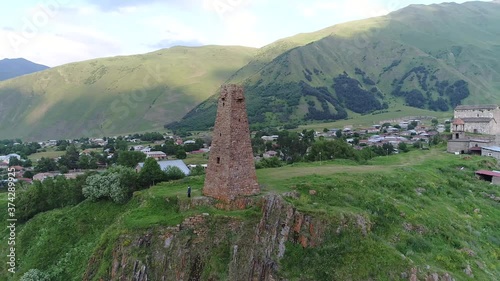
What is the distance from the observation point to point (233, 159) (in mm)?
27625

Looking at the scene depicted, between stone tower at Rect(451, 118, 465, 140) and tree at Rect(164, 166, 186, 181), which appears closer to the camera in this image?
tree at Rect(164, 166, 186, 181)

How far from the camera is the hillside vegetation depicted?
79.8 feet

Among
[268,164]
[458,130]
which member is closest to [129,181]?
[268,164]

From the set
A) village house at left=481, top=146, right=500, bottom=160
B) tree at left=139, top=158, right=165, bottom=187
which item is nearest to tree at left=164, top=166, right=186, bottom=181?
tree at left=139, top=158, right=165, bottom=187

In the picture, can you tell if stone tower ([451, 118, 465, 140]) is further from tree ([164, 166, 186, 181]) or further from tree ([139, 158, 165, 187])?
tree ([139, 158, 165, 187])

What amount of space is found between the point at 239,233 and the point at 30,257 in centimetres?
2053

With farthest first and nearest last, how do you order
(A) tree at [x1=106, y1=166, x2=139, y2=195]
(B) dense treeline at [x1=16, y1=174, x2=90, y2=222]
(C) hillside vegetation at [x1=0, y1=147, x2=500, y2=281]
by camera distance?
(B) dense treeline at [x1=16, y1=174, x2=90, y2=222]
(A) tree at [x1=106, y1=166, x2=139, y2=195]
(C) hillside vegetation at [x1=0, y1=147, x2=500, y2=281]

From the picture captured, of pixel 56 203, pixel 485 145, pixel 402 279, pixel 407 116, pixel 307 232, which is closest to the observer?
pixel 402 279

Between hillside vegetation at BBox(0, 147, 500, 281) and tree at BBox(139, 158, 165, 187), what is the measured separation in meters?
2.00

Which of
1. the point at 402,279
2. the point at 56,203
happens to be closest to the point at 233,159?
the point at 402,279

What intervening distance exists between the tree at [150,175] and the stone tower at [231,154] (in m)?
10.5

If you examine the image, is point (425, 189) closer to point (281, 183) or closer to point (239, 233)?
point (281, 183)

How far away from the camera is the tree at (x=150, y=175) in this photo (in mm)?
36944

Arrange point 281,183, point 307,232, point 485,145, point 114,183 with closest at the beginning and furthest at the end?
point 307,232
point 281,183
point 114,183
point 485,145
